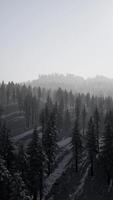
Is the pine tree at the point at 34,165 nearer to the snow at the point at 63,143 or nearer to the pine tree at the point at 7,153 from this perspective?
the pine tree at the point at 7,153

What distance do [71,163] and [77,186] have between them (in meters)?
11.8

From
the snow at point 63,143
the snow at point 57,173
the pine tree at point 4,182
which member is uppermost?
the pine tree at point 4,182

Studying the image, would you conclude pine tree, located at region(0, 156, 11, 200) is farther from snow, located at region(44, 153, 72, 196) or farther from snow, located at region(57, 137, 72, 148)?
snow, located at region(57, 137, 72, 148)

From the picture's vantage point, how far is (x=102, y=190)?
5059cm

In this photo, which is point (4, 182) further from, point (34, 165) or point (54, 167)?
point (54, 167)

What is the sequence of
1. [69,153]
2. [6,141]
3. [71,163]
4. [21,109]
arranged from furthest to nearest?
[21,109] → [69,153] → [71,163] → [6,141]

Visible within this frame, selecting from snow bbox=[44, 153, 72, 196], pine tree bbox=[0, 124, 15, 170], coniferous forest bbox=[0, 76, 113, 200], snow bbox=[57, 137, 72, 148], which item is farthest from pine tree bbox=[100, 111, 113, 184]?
snow bbox=[57, 137, 72, 148]

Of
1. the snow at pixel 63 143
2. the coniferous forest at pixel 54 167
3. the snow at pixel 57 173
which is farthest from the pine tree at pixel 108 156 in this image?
the snow at pixel 63 143

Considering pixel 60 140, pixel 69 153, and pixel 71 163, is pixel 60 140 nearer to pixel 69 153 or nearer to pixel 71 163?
pixel 69 153

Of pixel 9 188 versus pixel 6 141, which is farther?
pixel 6 141

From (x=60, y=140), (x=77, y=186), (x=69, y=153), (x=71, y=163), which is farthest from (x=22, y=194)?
(x=60, y=140)

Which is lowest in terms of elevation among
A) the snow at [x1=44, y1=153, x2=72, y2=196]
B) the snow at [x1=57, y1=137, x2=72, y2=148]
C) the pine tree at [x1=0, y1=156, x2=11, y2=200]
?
the snow at [x1=44, y1=153, x2=72, y2=196]

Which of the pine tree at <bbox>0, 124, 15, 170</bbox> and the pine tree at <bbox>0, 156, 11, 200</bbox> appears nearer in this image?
the pine tree at <bbox>0, 156, 11, 200</bbox>

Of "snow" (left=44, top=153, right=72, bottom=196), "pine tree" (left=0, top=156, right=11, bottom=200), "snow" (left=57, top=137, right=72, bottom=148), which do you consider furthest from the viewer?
"snow" (left=57, top=137, right=72, bottom=148)
